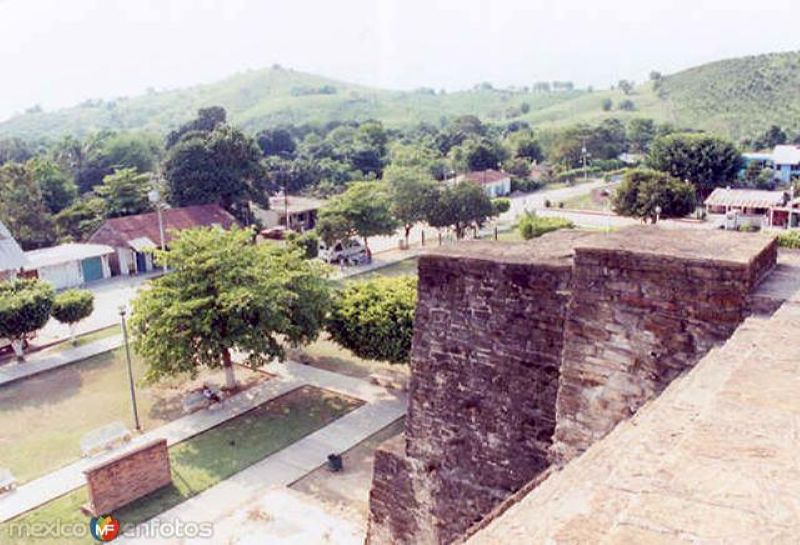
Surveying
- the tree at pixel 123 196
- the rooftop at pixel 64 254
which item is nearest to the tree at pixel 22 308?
the rooftop at pixel 64 254

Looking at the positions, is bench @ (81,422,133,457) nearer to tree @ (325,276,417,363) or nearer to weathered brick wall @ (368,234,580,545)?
tree @ (325,276,417,363)

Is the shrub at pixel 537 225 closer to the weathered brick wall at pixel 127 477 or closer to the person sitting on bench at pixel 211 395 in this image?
the person sitting on bench at pixel 211 395

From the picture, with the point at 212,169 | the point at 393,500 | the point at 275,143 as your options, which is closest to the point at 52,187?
the point at 212,169

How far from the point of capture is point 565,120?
12256 centimetres

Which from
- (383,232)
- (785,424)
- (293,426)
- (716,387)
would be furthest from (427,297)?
(383,232)

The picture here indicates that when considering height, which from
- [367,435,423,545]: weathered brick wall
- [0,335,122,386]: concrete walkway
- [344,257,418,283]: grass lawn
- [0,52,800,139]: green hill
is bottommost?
[344,257,418,283]: grass lawn

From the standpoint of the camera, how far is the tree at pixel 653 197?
3806cm

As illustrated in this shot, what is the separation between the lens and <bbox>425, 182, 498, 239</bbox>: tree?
36594 mm

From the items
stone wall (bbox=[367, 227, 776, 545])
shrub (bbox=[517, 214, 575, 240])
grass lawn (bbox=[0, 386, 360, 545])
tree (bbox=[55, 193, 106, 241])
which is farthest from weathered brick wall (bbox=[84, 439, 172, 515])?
tree (bbox=[55, 193, 106, 241])

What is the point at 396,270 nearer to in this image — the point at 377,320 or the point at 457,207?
the point at 457,207

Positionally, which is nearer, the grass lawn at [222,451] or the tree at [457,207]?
the grass lawn at [222,451]

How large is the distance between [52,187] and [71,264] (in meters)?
17.7

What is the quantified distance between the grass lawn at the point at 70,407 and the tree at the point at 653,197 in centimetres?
2725

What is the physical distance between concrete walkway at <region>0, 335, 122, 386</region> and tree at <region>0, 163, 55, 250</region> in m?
19.1
